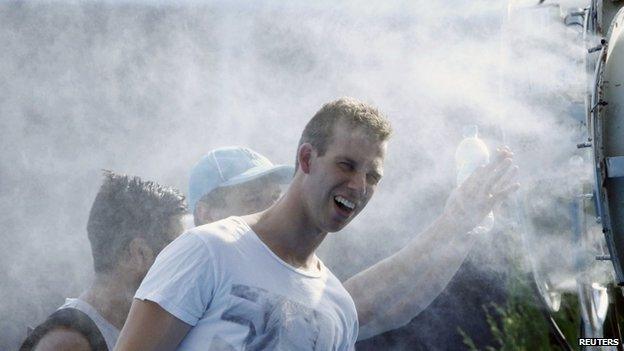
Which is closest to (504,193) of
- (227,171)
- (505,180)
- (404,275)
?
(505,180)

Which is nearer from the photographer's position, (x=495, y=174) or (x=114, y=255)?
(x=114, y=255)


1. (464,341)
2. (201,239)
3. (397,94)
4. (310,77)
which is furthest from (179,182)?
(201,239)

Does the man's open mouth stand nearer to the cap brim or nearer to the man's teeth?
the man's teeth

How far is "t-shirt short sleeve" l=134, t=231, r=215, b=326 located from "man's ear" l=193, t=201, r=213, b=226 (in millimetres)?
1084

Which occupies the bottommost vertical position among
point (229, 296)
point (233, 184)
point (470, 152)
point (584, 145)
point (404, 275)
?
point (229, 296)

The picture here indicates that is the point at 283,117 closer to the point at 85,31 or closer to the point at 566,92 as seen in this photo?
the point at 85,31

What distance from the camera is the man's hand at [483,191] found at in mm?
3383

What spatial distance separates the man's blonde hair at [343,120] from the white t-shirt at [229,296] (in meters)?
0.30

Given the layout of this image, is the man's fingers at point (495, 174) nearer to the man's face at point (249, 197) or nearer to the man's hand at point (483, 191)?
the man's hand at point (483, 191)

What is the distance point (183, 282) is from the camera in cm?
208

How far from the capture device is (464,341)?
398 centimetres

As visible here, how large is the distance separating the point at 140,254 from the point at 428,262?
45.1 inches

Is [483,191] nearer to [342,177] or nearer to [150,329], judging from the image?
[342,177]

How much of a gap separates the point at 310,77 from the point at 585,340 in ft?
6.45
